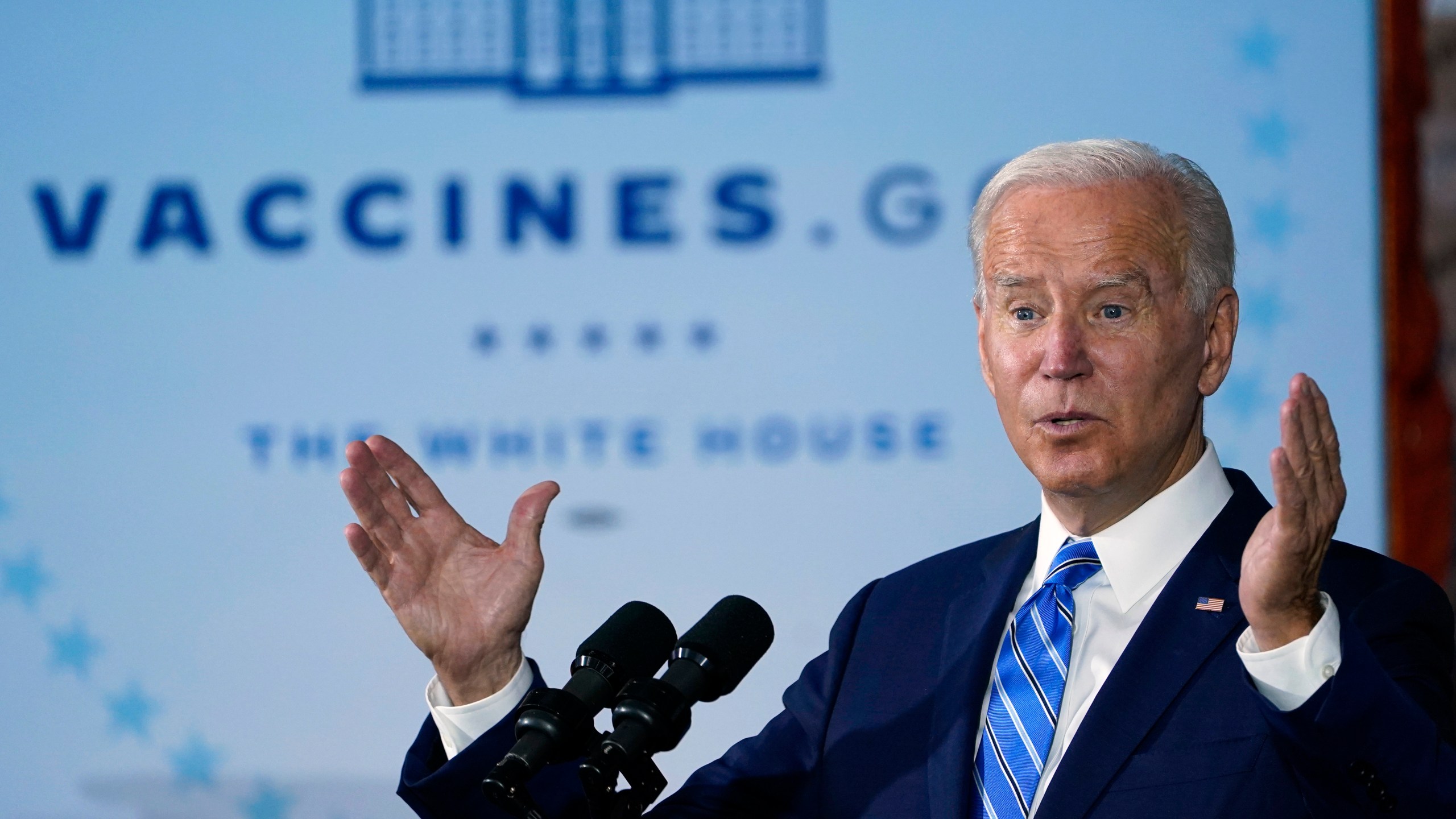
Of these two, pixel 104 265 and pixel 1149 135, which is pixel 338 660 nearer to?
pixel 104 265

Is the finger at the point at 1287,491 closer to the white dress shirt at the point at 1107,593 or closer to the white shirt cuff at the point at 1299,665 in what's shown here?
the white shirt cuff at the point at 1299,665

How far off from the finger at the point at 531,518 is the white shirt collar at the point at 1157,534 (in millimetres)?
722

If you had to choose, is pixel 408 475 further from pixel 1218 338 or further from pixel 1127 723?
pixel 1218 338

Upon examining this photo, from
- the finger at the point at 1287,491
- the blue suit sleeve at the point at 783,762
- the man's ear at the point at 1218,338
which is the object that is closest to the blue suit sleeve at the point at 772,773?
the blue suit sleeve at the point at 783,762

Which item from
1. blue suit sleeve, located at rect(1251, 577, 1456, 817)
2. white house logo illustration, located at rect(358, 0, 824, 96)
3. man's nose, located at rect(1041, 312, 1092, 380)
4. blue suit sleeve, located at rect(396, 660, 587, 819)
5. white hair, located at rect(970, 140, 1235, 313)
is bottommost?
blue suit sleeve, located at rect(396, 660, 587, 819)

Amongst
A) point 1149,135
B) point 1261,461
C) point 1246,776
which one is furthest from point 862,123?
point 1246,776

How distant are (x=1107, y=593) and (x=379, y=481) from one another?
96 centimetres

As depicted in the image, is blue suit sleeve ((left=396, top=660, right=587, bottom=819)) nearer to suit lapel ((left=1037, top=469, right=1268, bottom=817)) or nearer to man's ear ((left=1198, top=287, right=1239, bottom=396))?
suit lapel ((left=1037, top=469, right=1268, bottom=817))

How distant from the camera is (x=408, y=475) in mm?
1819

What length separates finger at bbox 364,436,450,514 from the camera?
1812 millimetres

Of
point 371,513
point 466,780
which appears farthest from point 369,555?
point 466,780

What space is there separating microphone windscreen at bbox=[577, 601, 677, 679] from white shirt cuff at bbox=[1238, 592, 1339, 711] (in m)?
0.62

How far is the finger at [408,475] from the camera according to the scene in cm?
181

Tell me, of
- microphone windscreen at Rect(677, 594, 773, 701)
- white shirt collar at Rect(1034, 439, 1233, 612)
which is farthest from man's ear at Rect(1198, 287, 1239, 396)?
microphone windscreen at Rect(677, 594, 773, 701)
